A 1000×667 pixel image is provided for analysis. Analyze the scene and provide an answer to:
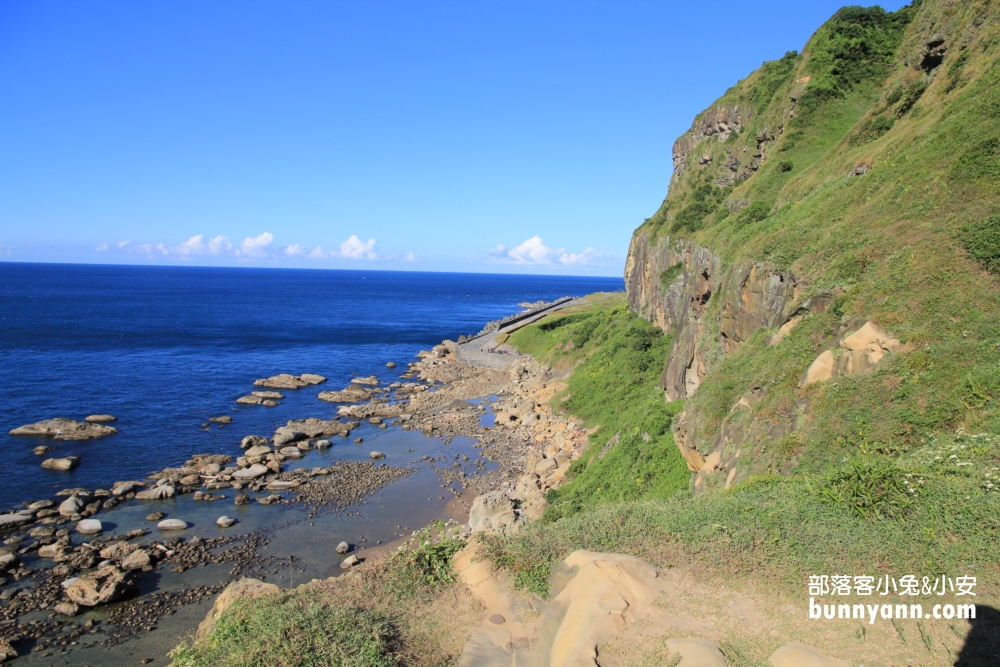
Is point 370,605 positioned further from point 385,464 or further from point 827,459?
point 385,464

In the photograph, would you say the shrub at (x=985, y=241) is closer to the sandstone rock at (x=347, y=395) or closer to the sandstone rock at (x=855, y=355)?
the sandstone rock at (x=855, y=355)

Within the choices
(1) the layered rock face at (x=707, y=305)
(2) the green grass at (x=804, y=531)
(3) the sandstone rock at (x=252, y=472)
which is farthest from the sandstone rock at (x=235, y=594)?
(3) the sandstone rock at (x=252, y=472)

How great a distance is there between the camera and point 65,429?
3600 centimetres

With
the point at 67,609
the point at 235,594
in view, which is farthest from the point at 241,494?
the point at 235,594

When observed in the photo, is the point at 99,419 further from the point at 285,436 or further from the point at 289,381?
the point at 289,381

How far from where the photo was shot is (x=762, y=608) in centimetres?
860

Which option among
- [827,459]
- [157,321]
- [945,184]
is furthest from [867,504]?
[157,321]

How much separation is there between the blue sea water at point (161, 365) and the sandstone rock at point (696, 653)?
3131cm

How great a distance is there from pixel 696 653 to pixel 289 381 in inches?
2008

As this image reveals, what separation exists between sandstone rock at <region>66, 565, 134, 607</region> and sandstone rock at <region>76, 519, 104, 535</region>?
16.8ft

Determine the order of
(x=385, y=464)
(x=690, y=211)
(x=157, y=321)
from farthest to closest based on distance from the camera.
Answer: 1. (x=157, y=321)
2. (x=690, y=211)
3. (x=385, y=464)

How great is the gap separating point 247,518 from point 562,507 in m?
14.8

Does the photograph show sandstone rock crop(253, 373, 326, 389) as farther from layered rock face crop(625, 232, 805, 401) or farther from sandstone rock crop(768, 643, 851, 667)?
sandstone rock crop(768, 643, 851, 667)

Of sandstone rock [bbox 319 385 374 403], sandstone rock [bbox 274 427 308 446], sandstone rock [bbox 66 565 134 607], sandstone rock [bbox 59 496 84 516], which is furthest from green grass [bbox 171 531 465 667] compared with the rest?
sandstone rock [bbox 319 385 374 403]
